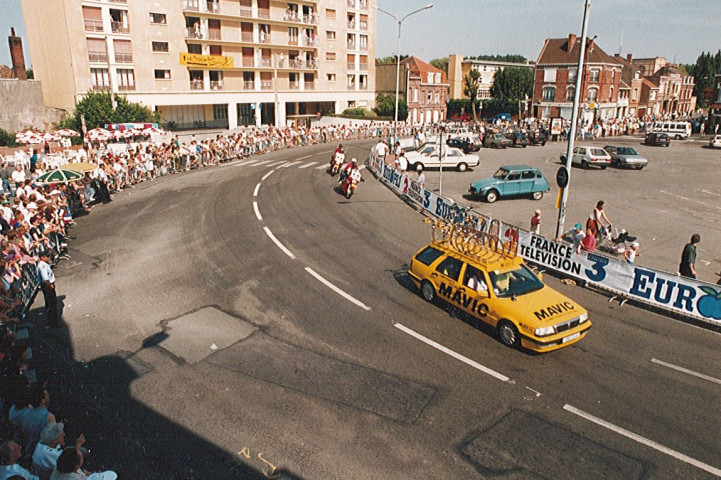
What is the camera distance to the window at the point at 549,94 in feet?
248

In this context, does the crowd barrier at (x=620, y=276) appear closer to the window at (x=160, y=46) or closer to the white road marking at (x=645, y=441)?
the white road marking at (x=645, y=441)

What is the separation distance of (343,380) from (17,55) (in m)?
59.4

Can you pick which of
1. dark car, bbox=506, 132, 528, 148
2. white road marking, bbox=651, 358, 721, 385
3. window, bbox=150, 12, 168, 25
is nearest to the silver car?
dark car, bbox=506, 132, 528, 148

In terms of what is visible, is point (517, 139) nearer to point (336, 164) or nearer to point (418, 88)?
point (336, 164)

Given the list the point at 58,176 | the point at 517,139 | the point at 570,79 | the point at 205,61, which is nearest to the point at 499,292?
the point at 58,176

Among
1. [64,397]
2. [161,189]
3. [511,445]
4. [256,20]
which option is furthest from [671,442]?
[256,20]

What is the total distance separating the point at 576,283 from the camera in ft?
43.9

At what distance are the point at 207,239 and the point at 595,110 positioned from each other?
73.8 meters

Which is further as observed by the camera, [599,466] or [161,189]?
[161,189]

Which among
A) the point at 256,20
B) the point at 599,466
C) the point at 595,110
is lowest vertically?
the point at 599,466

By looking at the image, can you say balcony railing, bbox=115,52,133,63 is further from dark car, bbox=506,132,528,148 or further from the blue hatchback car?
the blue hatchback car

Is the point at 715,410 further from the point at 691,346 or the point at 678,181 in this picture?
the point at 678,181

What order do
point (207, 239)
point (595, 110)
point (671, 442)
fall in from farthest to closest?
point (595, 110) → point (207, 239) → point (671, 442)

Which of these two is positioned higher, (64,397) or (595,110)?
(595,110)
